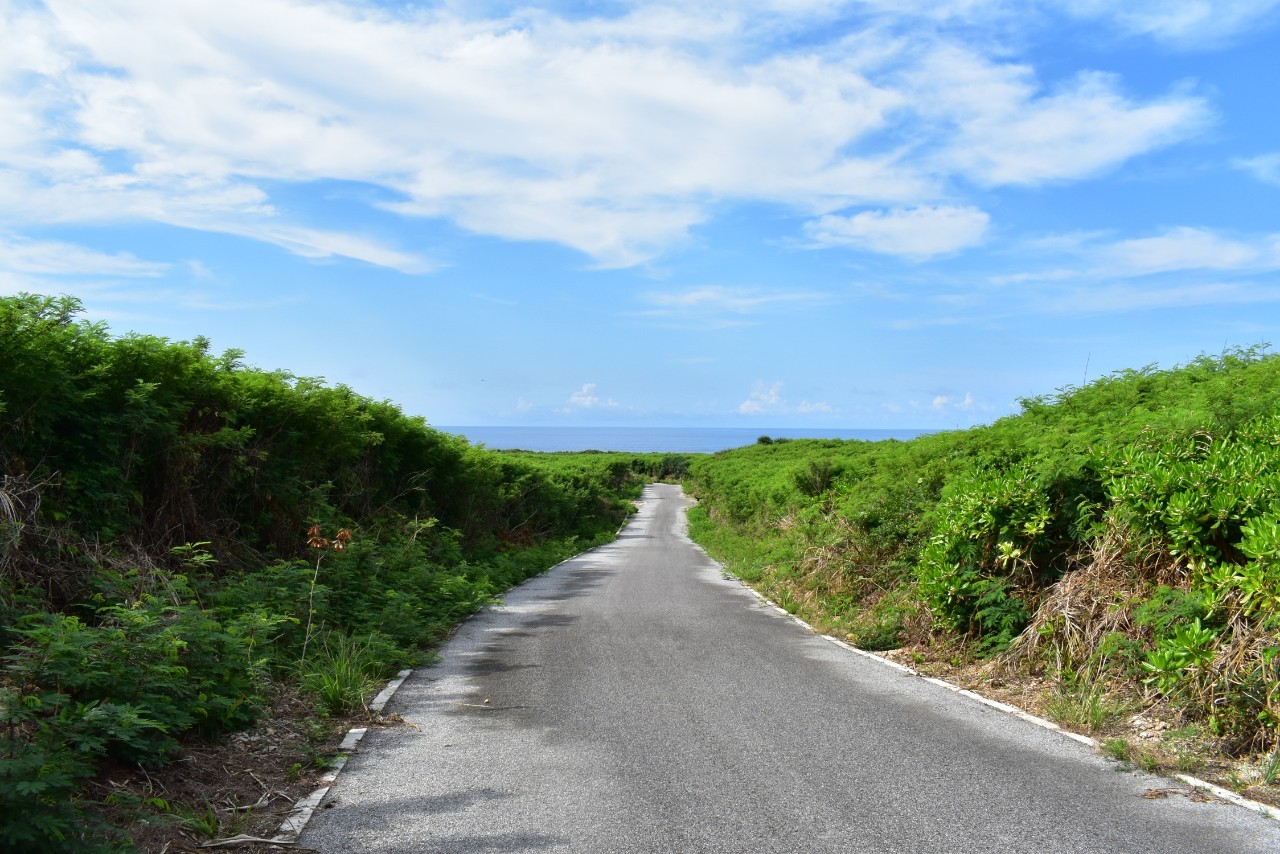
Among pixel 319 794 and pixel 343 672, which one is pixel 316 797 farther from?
pixel 343 672

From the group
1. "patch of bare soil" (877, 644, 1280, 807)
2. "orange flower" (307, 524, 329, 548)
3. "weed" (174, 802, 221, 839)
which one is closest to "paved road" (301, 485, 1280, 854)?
"patch of bare soil" (877, 644, 1280, 807)

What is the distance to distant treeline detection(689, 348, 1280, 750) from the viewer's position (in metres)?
6.35

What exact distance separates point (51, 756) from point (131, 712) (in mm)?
795

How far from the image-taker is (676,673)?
29.8 feet

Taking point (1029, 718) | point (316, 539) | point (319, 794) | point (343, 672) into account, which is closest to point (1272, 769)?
point (1029, 718)

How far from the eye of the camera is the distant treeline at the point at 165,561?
4.93 m

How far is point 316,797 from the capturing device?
17.6ft

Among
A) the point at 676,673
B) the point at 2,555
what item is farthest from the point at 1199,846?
the point at 2,555

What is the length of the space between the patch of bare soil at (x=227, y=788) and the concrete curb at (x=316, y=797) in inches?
1.9

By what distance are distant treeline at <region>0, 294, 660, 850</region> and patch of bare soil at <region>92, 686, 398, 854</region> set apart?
187mm

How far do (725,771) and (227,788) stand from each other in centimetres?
335

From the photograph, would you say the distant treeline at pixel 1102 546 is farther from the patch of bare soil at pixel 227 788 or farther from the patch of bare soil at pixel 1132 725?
the patch of bare soil at pixel 227 788

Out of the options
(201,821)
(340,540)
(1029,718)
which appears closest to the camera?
(201,821)

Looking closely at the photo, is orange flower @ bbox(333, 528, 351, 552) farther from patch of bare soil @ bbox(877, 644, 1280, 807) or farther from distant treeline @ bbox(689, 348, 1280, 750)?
patch of bare soil @ bbox(877, 644, 1280, 807)
